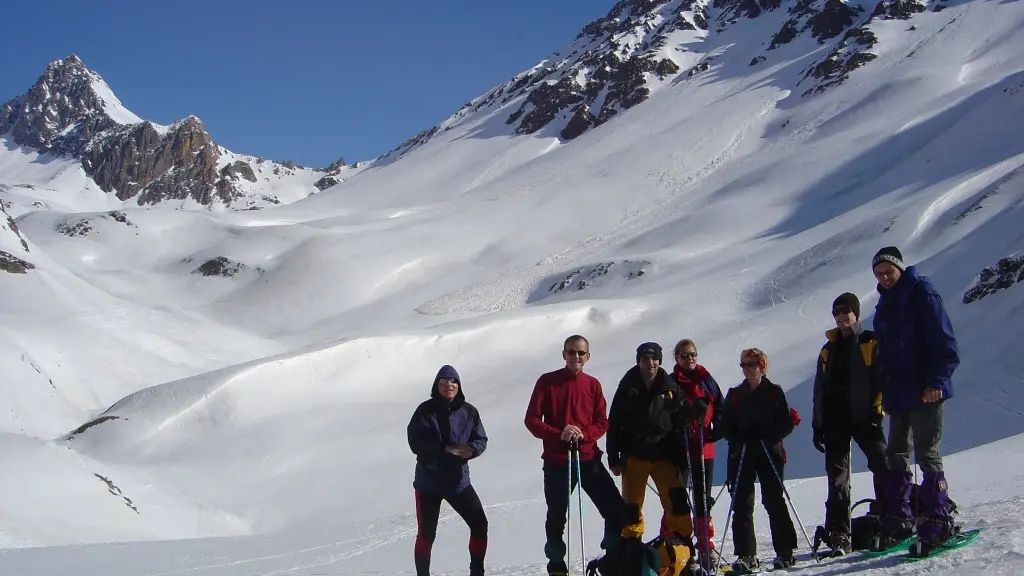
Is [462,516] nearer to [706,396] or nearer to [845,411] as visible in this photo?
[706,396]

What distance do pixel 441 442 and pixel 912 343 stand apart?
11.6ft

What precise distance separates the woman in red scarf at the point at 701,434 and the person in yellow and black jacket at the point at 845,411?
0.84 meters

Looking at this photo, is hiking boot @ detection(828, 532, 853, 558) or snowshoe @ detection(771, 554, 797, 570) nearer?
snowshoe @ detection(771, 554, 797, 570)

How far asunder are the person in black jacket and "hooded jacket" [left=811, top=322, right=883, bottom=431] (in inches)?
13.1

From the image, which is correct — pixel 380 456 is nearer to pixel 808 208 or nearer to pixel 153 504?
pixel 153 504

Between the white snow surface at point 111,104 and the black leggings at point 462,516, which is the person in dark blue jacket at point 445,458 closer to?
the black leggings at point 462,516

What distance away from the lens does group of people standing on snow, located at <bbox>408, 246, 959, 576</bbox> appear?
564 centimetres

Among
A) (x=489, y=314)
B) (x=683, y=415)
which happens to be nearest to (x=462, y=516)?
(x=683, y=415)

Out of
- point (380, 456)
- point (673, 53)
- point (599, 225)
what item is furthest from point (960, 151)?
point (673, 53)

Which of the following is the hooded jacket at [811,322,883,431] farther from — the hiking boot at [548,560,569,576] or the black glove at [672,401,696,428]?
the hiking boot at [548,560,569,576]

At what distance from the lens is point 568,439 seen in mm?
5918

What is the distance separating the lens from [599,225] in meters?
56.3

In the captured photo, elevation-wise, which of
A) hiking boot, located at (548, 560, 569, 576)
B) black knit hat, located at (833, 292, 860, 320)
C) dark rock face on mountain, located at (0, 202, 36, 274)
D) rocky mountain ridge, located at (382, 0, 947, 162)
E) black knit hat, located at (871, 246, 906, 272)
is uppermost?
rocky mountain ridge, located at (382, 0, 947, 162)

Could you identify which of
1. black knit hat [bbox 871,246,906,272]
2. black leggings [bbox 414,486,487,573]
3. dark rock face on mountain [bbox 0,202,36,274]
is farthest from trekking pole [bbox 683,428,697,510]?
dark rock face on mountain [bbox 0,202,36,274]
